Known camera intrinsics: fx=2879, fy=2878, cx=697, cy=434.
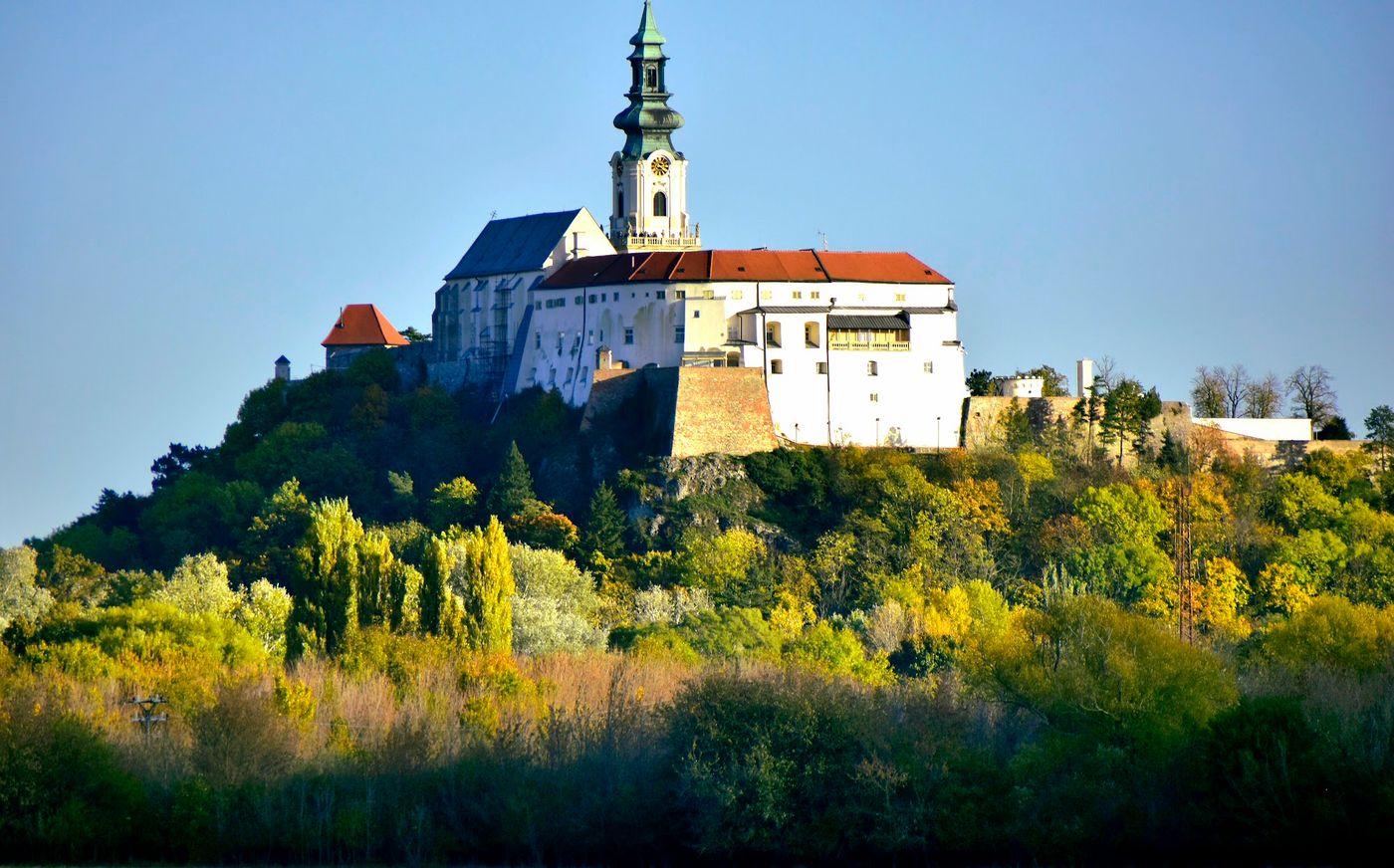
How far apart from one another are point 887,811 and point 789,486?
28721mm

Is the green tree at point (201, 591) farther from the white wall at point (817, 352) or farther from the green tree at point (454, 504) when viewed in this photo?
the white wall at point (817, 352)

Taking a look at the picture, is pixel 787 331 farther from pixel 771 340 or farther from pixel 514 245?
pixel 514 245

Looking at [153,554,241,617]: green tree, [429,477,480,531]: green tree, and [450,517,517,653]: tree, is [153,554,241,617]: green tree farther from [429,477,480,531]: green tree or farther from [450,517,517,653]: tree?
[429,477,480,531]: green tree

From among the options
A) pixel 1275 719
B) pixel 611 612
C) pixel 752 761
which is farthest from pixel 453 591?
pixel 1275 719

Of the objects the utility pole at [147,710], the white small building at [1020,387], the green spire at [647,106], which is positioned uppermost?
the green spire at [647,106]

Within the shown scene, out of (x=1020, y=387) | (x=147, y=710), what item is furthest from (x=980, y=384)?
(x=147, y=710)

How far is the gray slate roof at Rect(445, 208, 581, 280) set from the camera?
84.9 meters

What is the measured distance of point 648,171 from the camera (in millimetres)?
87812

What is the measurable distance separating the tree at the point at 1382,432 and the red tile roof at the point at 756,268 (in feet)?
45.9

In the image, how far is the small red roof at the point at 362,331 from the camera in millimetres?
91438

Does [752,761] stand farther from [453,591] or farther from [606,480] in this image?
[606,480]

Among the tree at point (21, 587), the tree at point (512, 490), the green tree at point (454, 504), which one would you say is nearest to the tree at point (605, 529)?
the tree at point (512, 490)

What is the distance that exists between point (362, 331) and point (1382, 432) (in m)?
31.8

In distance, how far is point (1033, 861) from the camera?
1889 inches
